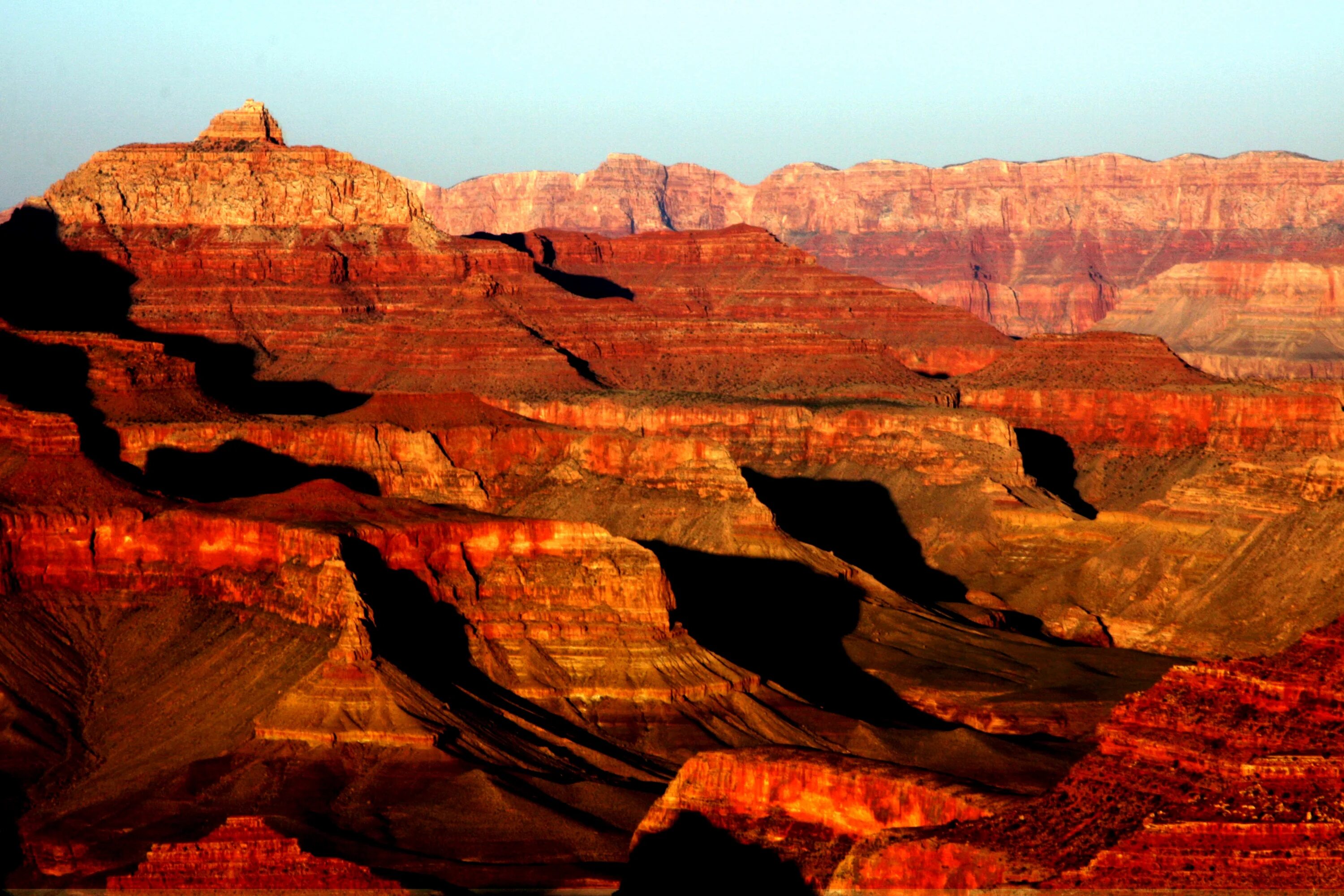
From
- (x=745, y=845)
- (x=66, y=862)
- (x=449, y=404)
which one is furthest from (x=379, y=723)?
(x=449, y=404)

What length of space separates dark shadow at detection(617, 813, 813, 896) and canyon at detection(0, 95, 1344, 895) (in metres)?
0.13

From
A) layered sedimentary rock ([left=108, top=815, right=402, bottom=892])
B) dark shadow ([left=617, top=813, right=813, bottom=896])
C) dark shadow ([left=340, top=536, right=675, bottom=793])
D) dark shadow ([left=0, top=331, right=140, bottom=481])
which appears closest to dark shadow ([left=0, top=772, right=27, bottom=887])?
layered sedimentary rock ([left=108, top=815, right=402, bottom=892])

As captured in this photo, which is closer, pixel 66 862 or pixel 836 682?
pixel 66 862

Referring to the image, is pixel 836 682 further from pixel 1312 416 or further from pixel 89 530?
pixel 1312 416

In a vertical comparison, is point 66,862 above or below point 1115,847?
below

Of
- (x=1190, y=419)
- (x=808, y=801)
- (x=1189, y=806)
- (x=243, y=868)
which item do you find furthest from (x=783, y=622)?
(x=1189, y=806)

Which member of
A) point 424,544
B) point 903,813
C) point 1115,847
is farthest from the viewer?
point 424,544

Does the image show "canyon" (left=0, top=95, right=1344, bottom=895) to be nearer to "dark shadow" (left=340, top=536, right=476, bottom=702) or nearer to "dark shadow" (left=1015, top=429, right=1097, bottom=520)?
"dark shadow" (left=340, top=536, right=476, bottom=702)

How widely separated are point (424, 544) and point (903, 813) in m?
46.5

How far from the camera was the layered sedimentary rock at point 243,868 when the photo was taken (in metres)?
64.2

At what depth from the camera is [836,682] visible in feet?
364

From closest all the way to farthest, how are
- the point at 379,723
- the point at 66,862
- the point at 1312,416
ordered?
1. the point at 66,862
2. the point at 379,723
3. the point at 1312,416

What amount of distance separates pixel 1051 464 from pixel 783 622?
2872 inches

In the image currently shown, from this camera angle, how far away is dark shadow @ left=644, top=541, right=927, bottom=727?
351 feet
